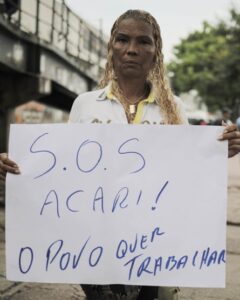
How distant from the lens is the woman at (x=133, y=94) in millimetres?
2410

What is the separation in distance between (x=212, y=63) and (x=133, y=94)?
180ft

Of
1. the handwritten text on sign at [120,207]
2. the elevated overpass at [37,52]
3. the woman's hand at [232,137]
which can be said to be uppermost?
the elevated overpass at [37,52]

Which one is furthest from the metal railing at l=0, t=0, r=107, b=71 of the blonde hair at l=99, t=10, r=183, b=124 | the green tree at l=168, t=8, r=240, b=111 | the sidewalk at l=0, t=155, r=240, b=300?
the green tree at l=168, t=8, r=240, b=111

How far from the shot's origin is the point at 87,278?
240cm

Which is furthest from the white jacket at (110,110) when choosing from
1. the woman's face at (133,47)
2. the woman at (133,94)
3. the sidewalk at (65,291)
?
the sidewalk at (65,291)

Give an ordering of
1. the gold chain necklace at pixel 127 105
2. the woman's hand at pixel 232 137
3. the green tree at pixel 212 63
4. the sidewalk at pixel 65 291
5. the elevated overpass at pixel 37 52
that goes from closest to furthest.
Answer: the woman's hand at pixel 232 137
the gold chain necklace at pixel 127 105
the sidewalk at pixel 65 291
the elevated overpass at pixel 37 52
the green tree at pixel 212 63

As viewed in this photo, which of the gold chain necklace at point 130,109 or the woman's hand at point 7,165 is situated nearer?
the woman's hand at point 7,165

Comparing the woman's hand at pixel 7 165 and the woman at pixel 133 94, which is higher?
the woman at pixel 133 94

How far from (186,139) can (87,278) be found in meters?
0.68

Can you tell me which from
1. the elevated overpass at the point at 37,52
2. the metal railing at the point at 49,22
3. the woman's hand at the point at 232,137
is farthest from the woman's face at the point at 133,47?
the metal railing at the point at 49,22

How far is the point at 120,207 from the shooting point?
2400mm

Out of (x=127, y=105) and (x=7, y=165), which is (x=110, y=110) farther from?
(x=7, y=165)

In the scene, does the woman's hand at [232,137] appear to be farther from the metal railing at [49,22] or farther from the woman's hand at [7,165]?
the metal railing at [49,22]

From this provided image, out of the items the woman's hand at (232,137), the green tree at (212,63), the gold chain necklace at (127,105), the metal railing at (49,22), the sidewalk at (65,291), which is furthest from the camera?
the green tree at (212,63)
